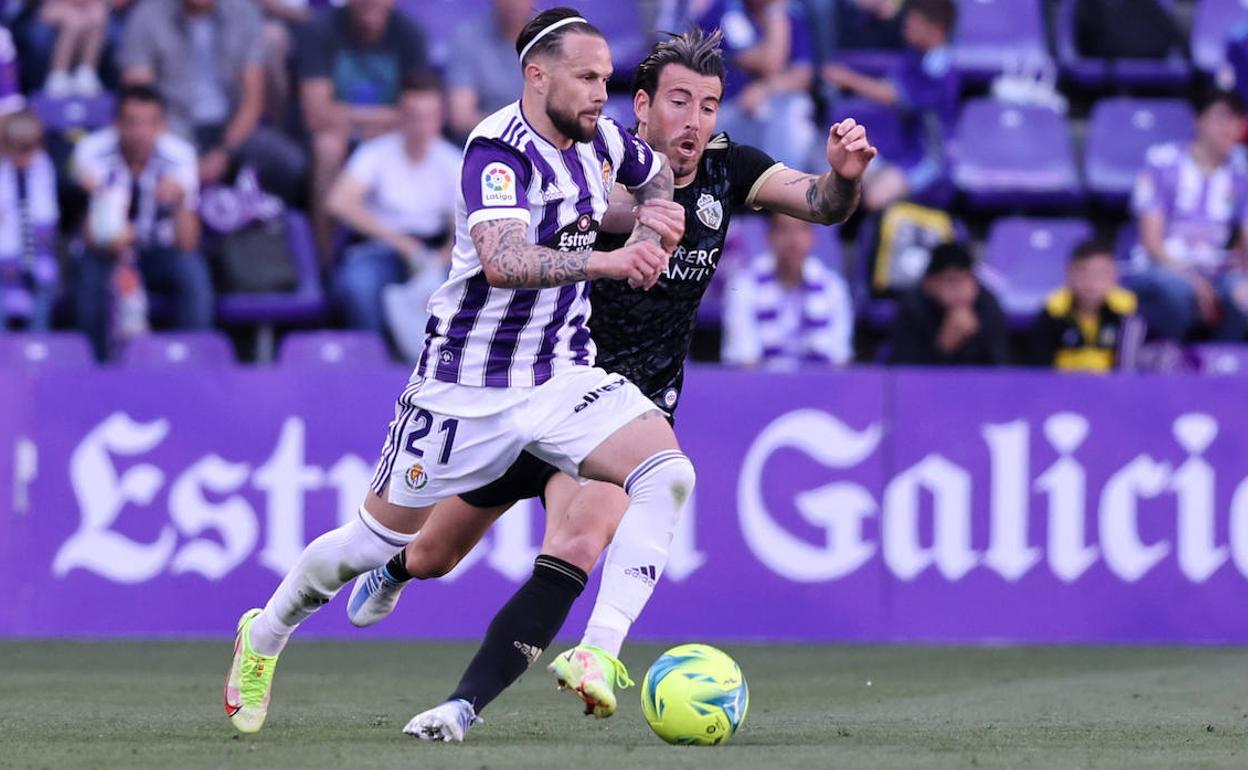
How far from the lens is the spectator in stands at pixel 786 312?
1103 cm

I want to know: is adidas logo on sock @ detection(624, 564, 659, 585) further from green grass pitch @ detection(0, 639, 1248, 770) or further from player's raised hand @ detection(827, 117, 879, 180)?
player's raised hand @ detection(827, 117, 879, 180)

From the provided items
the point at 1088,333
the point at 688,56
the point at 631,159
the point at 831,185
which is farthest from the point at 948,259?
the point at 631,159

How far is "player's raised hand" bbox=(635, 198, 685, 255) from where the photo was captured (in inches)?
217

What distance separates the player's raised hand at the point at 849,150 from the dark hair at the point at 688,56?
1.62 ft

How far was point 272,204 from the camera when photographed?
11930 millimetres

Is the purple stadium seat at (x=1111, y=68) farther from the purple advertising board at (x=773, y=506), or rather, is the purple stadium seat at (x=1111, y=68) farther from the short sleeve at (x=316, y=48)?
the short sleeve at (x=316, y=48)

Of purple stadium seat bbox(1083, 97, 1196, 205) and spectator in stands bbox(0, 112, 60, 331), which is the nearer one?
spectator in stands bbox(0, 112, 60, 331)

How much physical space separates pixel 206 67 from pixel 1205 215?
6.38 meters

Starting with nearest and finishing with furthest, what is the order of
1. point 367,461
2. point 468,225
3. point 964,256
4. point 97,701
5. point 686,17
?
point 468,225
point 97,701
point 367,461
point 964,256
point 686,17

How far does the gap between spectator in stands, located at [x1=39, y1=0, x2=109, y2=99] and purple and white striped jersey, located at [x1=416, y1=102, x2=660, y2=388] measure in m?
7.48

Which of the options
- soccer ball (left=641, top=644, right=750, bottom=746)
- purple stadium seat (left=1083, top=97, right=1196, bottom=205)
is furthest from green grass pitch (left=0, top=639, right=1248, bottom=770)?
purple stadium seat (left=1083, top=97, right=1196, bottom=205)

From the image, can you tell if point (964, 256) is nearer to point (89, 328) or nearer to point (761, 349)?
point (761, 349)

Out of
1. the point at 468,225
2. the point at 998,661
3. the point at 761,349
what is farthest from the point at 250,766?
the point at 761,349

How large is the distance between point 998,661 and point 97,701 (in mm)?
4276
